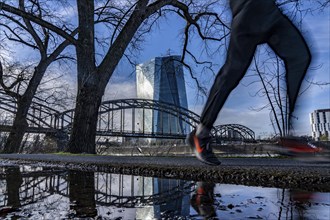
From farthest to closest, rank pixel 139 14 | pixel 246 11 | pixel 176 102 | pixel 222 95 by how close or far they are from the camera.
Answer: pixel 176 102, pixel 139 14, pixel 222 95, pixel 246 11

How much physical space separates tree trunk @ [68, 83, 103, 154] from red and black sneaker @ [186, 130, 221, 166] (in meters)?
5.35

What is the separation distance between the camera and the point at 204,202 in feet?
4.07

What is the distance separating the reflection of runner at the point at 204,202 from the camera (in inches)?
40.7

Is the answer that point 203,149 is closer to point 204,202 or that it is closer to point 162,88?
point 204,202

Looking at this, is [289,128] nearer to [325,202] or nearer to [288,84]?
[288,84]

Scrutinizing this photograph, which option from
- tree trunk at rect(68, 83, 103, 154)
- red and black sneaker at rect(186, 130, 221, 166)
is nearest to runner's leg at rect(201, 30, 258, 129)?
red and black sneaker at rect(186, 130, 221, 166)

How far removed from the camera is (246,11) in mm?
1996

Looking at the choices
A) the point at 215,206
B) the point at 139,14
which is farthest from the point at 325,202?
the point at 139,14

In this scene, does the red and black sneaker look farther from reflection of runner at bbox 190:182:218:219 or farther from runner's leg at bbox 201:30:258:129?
reflection of runner at bbox 190:182:218:219

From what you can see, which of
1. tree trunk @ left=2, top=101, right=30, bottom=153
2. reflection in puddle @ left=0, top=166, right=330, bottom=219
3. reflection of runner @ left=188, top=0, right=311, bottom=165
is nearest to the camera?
reflection in puddle @ left=0, top=166, right=330, bottom=219

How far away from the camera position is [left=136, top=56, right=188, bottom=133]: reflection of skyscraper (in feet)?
40.1

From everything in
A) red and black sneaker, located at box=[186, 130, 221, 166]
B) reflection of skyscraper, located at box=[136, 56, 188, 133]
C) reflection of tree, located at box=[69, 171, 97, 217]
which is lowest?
reflection of tree, located at box=[69, 171, 97, 217]

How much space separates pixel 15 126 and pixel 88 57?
5.83 m

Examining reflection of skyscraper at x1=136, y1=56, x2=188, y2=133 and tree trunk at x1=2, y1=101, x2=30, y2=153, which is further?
reflection of skyscraper at x1=136, y1=56, x2=188, y2=133
